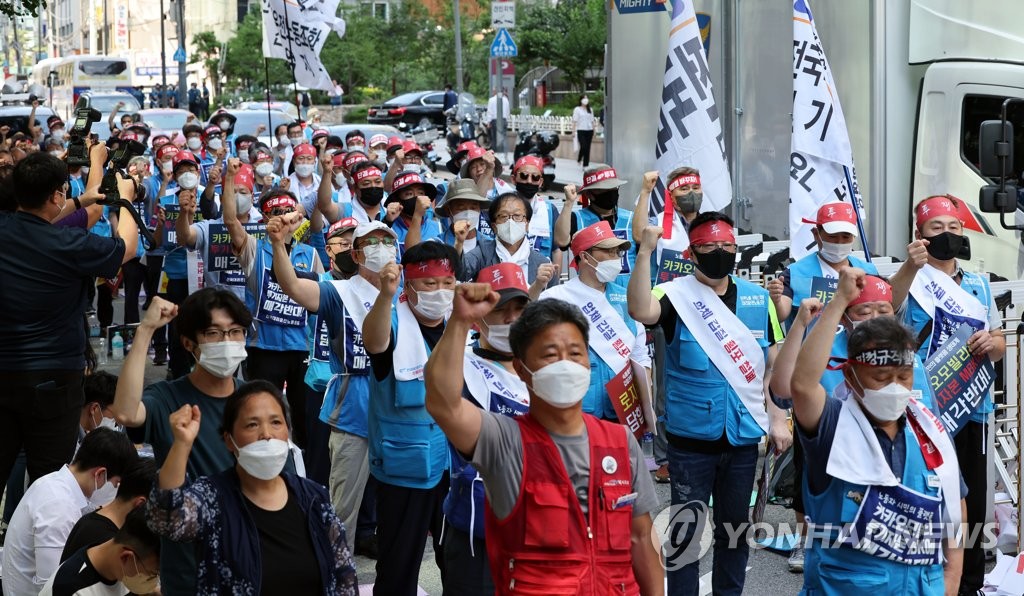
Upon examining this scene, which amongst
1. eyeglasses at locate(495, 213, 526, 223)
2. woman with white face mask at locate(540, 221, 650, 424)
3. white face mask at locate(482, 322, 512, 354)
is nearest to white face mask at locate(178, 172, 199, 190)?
eyeglasses at locate(495, 213, 526, 223)

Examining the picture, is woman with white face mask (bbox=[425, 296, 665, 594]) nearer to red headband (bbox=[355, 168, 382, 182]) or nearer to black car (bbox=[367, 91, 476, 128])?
red headband (bbox=[355, 168, 382, 182])

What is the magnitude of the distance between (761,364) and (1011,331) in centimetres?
164

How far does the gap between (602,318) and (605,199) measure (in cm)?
323

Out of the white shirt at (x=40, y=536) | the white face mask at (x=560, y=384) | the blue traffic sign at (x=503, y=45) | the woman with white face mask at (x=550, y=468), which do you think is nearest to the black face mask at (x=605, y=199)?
the white shirt at (x=40, y=536)

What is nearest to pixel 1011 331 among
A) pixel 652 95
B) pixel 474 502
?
pixel 474 502

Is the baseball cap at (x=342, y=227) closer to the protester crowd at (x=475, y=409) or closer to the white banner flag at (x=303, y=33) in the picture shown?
the protester crowd at (x=475, y=409)

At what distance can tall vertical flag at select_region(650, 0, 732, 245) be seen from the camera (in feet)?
34.8

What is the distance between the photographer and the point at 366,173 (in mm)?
10836

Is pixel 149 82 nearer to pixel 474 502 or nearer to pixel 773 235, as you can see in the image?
pixel 773 235

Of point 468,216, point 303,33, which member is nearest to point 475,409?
point 468,216

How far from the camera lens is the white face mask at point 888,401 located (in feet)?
15.9

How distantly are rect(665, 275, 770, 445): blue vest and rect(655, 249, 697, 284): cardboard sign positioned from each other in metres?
1.73

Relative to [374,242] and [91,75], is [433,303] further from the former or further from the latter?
[91,75]

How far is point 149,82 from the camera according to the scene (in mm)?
76250
